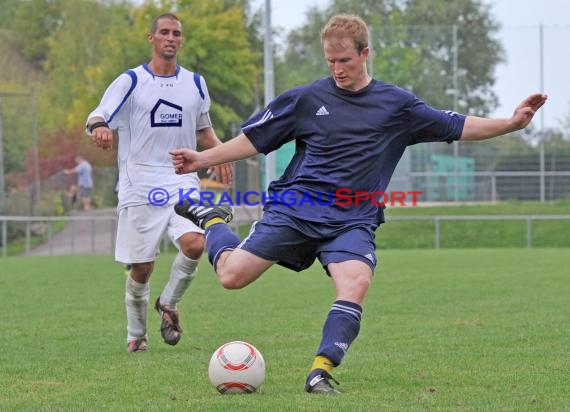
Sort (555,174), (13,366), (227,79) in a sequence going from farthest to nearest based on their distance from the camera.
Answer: (227,79)
(555,174)
(13,366)

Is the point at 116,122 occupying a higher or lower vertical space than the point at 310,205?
higher

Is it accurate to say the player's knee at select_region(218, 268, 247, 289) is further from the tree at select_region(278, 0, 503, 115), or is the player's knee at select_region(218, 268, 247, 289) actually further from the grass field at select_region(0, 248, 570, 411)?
the tree at select_region(278, 0, 503, 115)

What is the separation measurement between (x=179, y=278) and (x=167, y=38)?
1734 millimetres

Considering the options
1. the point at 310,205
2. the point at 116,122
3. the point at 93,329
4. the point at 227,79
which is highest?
the point at 227,79

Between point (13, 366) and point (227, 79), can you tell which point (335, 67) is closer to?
point (13, 366)

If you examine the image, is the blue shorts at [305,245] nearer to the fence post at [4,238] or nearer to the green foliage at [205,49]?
the fence post at [4,238]

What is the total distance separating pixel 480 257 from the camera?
22.2 m

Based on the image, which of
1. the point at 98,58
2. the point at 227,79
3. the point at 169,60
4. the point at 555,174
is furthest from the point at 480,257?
the point at 98,58

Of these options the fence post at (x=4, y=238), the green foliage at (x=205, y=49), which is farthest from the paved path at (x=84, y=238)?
the green foliage at (x=205, y=49)

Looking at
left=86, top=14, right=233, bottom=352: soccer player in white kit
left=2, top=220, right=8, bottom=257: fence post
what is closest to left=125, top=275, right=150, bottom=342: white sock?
left=86, top=14, right=233, bottom=352: soccer player in white kit

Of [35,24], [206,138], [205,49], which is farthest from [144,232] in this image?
[35,24]

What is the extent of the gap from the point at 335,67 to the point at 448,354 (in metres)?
2.44

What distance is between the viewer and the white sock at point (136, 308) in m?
8.88

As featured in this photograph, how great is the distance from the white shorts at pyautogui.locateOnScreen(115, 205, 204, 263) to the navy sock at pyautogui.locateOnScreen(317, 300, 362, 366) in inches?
104
